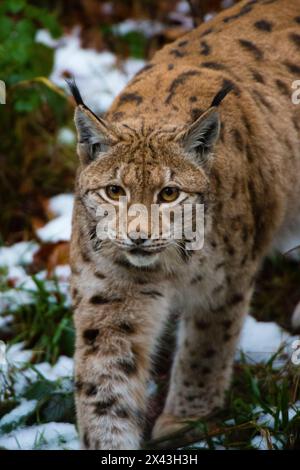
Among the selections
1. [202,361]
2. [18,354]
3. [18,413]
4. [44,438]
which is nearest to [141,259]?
[202,361]

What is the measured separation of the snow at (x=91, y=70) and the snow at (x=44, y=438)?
3.22 metres

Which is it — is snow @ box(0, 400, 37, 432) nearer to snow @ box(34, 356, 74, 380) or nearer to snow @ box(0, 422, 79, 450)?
snow @ box(0, 422, 79, 450)

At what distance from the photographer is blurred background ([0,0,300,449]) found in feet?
16.1

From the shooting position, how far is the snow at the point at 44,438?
4.75 meters

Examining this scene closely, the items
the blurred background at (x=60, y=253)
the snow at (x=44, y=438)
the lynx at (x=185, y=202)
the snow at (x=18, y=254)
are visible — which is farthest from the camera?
the snow at (x=18, y=254)

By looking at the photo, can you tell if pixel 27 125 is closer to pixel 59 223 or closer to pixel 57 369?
pixel 59 223

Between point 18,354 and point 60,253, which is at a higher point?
point 60,253

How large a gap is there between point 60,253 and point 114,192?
7.45 ft

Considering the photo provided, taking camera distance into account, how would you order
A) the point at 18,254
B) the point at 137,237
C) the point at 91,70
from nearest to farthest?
the point at 137,237
the point at 18,254
the point at 91,70

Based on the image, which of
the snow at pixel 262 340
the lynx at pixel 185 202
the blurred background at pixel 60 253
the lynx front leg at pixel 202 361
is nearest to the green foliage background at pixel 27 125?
the blurred background at pixel 60 253

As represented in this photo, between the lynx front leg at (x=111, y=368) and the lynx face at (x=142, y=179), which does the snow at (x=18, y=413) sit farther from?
the lynx face at (x=142, y=179)

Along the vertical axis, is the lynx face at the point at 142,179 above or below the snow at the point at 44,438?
above

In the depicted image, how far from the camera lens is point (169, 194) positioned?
396 centimetres

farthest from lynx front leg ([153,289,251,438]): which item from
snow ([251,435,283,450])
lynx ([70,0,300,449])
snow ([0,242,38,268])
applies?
snow ([0,242,38,268])
